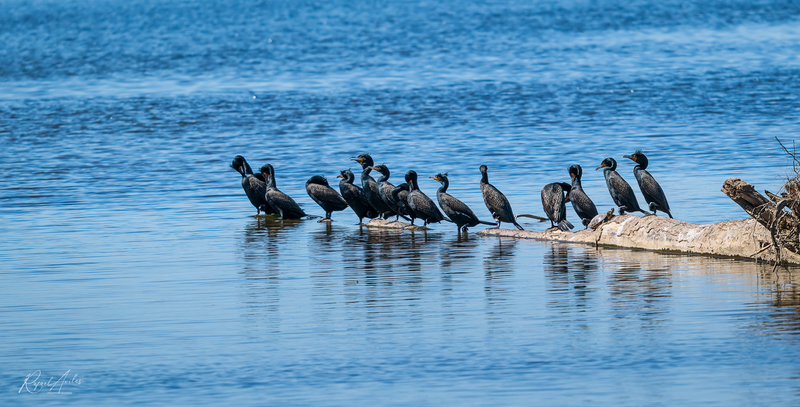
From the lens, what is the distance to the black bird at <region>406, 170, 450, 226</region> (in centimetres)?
1636

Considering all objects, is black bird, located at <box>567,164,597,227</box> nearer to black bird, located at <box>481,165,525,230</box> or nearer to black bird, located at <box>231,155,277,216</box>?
black bird, located at <box>481,165,525,230</box>

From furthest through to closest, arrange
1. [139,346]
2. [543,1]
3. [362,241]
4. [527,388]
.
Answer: [543,1], [362,241], [139,346], [527,388]

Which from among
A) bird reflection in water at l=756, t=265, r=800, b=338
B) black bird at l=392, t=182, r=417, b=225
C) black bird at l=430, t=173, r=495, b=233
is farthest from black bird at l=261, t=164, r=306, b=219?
bird reflection in water at l=756, t=265, r=800, b=338

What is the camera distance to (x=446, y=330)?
33.4ft

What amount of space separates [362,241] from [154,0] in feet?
438

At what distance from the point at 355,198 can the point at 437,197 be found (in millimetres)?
2052

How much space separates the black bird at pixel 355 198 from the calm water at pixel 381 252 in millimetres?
488

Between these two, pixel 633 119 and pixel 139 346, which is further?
pixel 633 119

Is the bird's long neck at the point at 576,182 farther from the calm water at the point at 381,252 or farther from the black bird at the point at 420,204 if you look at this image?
the black bird at the point at 420,204

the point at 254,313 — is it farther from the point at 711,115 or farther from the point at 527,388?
the point at 711,115

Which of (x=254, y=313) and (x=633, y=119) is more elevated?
(x=633, y=119)

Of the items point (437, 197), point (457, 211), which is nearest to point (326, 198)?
point (437, 197)

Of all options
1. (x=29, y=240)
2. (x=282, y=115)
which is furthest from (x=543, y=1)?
(x=29, y=240)

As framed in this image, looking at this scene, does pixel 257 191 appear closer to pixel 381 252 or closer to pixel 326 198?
pixel 326 198
